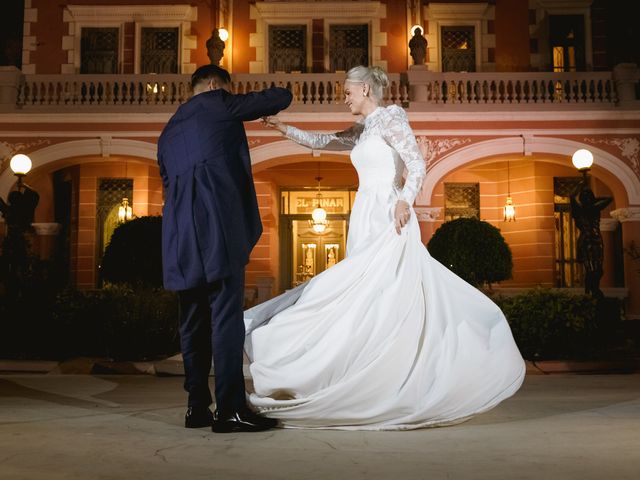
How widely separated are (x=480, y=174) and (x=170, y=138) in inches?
553

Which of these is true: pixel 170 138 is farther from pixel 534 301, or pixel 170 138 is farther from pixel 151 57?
pixel 151 57

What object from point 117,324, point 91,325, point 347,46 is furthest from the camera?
point 347,46

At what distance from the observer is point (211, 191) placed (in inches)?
130

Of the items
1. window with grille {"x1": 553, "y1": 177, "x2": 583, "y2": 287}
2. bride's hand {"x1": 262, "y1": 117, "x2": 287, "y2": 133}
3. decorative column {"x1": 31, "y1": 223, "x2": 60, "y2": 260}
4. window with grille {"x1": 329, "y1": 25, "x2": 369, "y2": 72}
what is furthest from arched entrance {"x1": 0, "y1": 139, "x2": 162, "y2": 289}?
bride's hand {"x1": 262, "y1": 117, "x2": 287, "y2": 133}

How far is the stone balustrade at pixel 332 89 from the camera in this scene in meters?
14.2

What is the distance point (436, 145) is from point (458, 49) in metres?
3.37

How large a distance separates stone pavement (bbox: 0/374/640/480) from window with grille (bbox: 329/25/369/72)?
13.0m

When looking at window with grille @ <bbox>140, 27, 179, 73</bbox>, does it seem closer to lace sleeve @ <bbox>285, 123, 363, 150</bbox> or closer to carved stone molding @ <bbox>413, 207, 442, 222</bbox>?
carved stone molding @ <bbox>413, 207, 442, 222</bbox>

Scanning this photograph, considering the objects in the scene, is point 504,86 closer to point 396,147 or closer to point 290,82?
point 290,82

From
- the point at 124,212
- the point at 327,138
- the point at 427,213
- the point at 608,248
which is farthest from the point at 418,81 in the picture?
the point at 327,138

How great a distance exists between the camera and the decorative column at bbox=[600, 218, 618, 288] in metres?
15.7

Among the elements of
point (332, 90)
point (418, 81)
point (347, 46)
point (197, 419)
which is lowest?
point (197, 419)

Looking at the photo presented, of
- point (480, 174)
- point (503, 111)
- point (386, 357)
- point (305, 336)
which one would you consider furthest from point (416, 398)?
point (480, 174)

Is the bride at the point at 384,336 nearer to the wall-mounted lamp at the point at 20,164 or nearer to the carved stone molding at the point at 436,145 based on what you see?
the wall-mounted lamp at the point at 20,164
